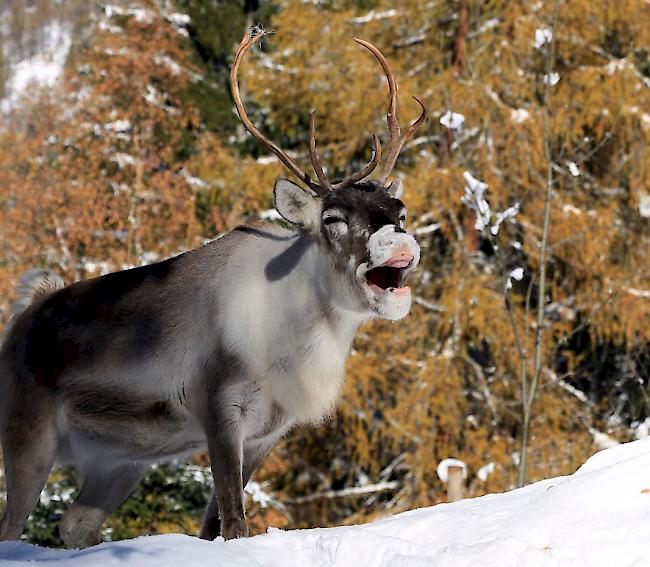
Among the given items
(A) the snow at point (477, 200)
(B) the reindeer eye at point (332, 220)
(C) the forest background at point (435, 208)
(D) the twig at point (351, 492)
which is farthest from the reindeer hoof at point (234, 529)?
(D) the twig at point (351, 492)

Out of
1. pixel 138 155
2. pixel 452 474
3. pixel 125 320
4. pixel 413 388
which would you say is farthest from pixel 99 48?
pixel 125 320

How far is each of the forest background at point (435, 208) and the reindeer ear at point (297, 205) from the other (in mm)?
Result: 8545

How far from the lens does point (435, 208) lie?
15.9 metres

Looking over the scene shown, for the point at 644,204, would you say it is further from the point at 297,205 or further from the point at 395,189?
the point at 297,205

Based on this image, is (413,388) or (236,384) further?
(413,388)

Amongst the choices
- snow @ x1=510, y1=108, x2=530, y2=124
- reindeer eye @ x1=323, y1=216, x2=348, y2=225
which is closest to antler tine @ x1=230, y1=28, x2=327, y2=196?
reindeer eye @ x1=323, y1=216, x2=348, y2=225

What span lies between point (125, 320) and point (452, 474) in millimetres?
3932

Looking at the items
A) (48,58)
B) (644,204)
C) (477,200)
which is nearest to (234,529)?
(477,200)

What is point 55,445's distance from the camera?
5.50 m

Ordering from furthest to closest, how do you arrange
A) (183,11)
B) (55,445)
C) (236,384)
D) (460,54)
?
1. (183,11)
2. (460,54)
3. (55,445)
4. (236,384)

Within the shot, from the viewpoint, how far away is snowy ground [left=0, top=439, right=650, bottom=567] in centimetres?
370

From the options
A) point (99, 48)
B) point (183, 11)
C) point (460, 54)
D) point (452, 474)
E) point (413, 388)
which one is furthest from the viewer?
point (183, 11)

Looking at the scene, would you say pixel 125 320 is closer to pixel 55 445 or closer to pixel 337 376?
pixel 55 445

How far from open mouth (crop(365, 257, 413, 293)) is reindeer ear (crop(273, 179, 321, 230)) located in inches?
15.9
